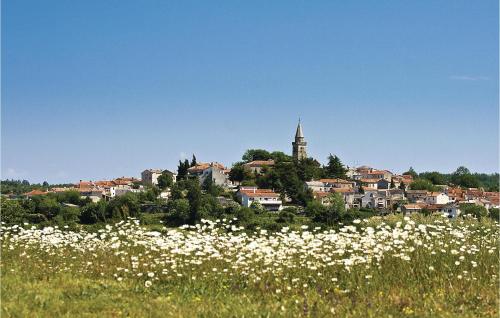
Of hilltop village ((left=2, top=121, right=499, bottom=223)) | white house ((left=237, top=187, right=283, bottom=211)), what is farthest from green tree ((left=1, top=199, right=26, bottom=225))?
white house ((left=237, top=187, right=283, bottom=211))

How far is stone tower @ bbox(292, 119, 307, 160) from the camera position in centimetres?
13550

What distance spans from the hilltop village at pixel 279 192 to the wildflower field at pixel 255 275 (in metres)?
61.8

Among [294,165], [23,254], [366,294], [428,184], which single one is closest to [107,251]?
[23,254]

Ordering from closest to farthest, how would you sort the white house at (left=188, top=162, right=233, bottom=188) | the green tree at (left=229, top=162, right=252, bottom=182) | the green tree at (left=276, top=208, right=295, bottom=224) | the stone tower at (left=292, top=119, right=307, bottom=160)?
the green tree at (left=276, top=208, right=295, bottom=224) < the green tree at (left=229, top=162, right=252, bottom=182) < the white house at (left=188, top=162, right=233, bottom=188) < the stone tower at (left=292, top=119, right=307, bottom=160)

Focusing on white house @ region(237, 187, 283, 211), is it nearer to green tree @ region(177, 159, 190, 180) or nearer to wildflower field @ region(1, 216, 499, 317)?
green tree @ region(177, 159, 190, 180)

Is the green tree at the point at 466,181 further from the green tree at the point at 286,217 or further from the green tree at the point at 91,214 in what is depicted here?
the green tree at the point at 91,214

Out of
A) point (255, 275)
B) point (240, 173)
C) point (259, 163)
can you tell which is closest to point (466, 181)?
point (259, 163)

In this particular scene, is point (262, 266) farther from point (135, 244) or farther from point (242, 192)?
point (242, 192)

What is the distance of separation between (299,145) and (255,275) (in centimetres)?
12841

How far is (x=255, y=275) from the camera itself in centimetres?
764

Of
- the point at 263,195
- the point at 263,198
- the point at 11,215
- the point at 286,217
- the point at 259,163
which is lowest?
the point at 286,217

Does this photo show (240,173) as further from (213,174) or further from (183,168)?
(183,168)

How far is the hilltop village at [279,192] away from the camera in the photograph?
8631cm

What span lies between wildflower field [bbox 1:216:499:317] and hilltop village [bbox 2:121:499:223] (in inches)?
2432
